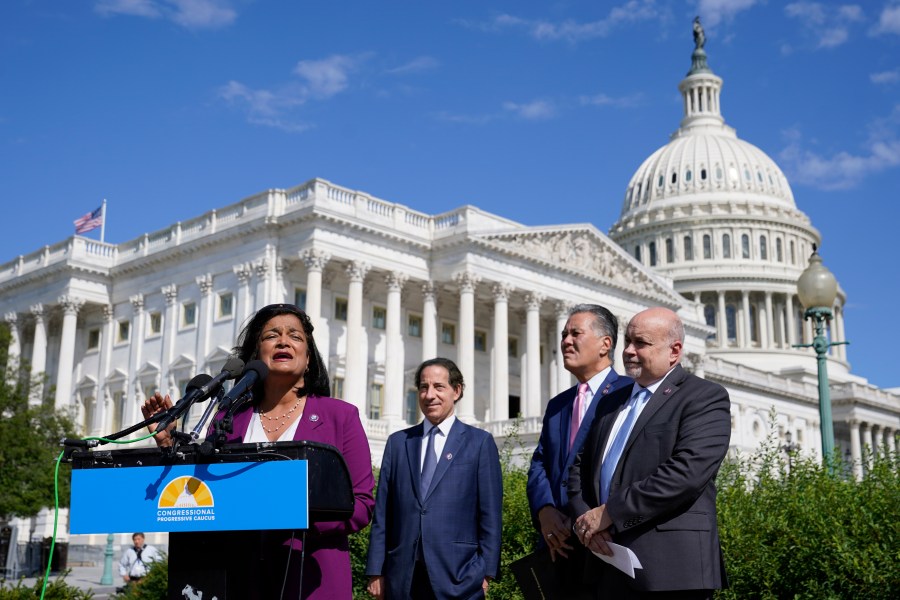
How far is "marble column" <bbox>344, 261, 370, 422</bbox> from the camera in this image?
158 ft

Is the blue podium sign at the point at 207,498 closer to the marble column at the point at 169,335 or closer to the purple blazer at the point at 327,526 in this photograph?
the purple blazer at the point at 327,526

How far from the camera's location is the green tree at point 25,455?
125 ft

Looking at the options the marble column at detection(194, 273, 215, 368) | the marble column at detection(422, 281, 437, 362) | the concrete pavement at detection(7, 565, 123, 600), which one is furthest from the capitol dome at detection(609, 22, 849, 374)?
the concrete pavement at detection(7, 565, 123, 600)

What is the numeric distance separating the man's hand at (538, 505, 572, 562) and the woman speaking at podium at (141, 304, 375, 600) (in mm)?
1356

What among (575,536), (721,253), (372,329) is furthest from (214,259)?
(721,253)

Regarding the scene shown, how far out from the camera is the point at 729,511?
11.0 meters

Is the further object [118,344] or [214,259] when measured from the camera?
[118,344]

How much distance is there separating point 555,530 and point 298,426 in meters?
1.89

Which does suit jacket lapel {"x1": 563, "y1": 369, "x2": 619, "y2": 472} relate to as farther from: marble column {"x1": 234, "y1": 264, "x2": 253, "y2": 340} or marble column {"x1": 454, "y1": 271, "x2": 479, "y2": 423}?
marble column {"x1": 454, "y1": 271, "x2": 479, "y2": 423}

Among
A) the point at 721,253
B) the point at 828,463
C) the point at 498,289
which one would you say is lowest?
the point at 828,463

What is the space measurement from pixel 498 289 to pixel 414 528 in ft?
145

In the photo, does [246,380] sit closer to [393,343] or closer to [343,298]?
[393,343]

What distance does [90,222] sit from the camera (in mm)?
55156

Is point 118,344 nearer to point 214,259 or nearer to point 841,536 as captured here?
point 214,259
